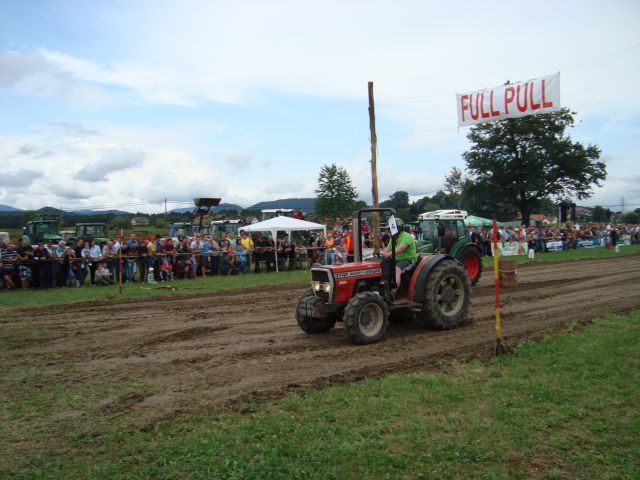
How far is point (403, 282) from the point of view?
8273mm

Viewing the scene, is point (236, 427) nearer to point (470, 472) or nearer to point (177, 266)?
point (470, 472)

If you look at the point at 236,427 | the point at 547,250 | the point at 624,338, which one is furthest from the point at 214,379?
the point at 547,250

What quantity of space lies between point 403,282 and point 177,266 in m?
11.4

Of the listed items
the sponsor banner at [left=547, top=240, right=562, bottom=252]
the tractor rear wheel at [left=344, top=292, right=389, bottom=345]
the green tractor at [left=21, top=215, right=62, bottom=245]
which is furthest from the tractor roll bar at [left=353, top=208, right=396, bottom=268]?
the sponsor banner at [left=547, top=240, right=562, bottom=252]

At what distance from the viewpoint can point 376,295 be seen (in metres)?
7.45

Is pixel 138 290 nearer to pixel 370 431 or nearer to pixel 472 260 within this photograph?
pixel 472 260

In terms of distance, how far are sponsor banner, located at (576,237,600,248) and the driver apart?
94.5 ft

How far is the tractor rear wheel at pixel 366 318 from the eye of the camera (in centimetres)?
723

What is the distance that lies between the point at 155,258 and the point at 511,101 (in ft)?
38.6

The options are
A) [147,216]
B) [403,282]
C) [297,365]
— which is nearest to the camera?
[297,365]

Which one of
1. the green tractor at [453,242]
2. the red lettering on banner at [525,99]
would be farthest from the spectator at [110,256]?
the red lettering on banner at [525,99]

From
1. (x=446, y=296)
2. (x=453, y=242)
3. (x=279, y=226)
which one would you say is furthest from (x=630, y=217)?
(x=446, y=296)

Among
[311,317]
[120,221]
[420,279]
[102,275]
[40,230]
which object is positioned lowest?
[311,317]

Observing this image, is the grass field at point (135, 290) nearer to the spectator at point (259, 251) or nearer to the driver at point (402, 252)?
the spectator at point (259, 251)
